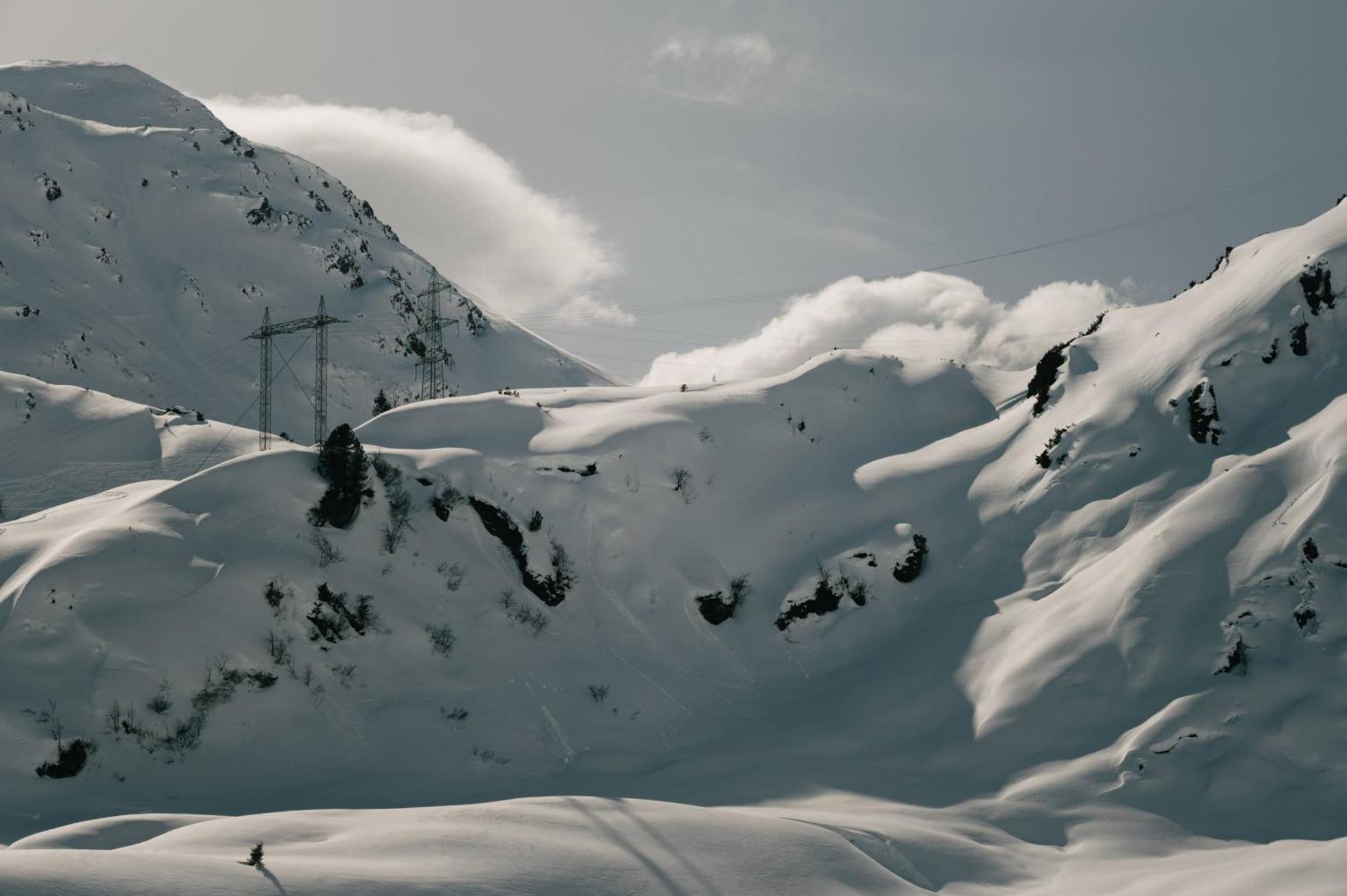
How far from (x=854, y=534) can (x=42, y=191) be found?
109 meters

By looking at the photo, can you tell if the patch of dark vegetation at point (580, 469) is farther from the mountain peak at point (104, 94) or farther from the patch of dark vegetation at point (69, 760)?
the mountain peak at point (104, 94)

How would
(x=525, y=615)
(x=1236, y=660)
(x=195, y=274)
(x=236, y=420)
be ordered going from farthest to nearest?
1. (x=195, y=274)
2. (x=236, y=420)
3. (x=525, y=615)
4. (x=1236, y=660)

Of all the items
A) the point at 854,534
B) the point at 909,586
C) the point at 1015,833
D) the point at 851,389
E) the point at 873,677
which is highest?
the point at 851,389

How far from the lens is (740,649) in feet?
141

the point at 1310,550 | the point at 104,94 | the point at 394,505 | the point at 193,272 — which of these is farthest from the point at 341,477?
the point at 104,94

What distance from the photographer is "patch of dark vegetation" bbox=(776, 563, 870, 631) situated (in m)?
43.9

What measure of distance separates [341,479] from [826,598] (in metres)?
21.9

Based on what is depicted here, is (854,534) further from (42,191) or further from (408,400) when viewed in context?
(42,191)

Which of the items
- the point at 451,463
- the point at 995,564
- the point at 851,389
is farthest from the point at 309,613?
the point at 851,389

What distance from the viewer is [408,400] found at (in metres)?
103

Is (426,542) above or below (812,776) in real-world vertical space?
above

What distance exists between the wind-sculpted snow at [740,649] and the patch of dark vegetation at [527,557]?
0.15 meters

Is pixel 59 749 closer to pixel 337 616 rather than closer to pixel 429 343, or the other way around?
pixel 337 616

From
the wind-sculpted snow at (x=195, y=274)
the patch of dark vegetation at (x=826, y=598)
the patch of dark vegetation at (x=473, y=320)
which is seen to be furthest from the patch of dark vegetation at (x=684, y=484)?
the patch of dark vegetation at (x=473, y=320)
